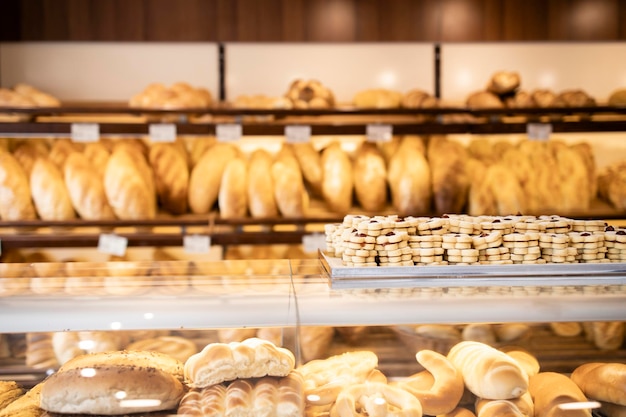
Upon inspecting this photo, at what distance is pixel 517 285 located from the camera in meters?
1.37

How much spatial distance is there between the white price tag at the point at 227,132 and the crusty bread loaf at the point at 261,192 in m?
0.29

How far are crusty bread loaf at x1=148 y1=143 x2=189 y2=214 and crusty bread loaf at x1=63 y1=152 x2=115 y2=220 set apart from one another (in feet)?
0.89

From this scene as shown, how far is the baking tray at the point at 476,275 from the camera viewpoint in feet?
4.49

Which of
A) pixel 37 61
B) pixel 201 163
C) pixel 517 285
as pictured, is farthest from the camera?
pixel 37 61

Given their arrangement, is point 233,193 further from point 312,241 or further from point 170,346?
point 170,346

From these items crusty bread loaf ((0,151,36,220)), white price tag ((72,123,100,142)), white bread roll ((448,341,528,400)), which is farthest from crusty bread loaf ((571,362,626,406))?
crusty bread loaf ((0,151,36,220))

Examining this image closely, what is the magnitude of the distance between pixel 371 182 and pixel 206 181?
85 cm

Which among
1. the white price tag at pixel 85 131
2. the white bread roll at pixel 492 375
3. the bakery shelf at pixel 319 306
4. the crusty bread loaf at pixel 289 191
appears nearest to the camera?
the bakery shelf at pixel 319 306

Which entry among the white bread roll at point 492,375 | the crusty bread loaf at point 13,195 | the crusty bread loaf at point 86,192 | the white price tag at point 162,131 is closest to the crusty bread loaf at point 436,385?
the white bread roll at point 492,375

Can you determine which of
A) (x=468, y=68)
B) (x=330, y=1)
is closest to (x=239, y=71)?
(x=330, y=1)

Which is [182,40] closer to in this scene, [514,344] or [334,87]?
[334,87]

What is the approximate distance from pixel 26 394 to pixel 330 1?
2928 millimetres

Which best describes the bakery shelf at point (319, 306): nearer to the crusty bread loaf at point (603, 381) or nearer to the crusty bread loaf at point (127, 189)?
the crusty bread loaf at point (603, 381)

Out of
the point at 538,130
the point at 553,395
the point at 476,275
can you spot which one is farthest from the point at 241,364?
the point at 538,130
